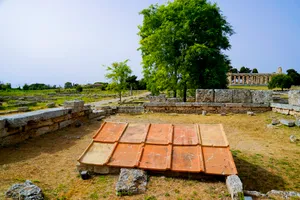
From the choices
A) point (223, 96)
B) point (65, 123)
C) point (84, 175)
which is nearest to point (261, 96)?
point (223, 96)

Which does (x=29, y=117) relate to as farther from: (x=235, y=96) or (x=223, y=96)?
(x=235, y=96)

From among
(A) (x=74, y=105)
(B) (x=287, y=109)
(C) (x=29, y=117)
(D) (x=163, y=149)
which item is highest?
(A) (x=74, y=105)

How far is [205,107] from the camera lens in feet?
42.3

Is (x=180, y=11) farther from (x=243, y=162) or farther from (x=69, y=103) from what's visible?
(x=243, y=162)

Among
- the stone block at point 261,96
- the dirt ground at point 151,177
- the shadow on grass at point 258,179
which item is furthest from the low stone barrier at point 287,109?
the shadow on grass at point 258,179

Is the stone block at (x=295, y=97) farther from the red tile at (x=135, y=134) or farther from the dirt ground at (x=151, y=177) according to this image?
the red tile at (x=135, y=134)

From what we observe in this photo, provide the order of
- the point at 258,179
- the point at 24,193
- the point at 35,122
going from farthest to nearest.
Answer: the point at 35,122 → the point at 258,179 → the point at 24,193

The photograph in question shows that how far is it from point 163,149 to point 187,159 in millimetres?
574

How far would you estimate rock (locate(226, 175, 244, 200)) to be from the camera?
137 inches

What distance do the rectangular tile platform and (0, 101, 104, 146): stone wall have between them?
300 cm

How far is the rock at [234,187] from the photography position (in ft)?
11.4

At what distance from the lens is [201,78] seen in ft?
53.0

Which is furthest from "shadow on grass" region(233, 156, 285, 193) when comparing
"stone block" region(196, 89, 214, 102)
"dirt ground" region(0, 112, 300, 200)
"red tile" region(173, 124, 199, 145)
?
"stone block" region(196, 89, 214, 102)

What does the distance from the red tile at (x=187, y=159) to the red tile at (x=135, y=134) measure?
88cm
